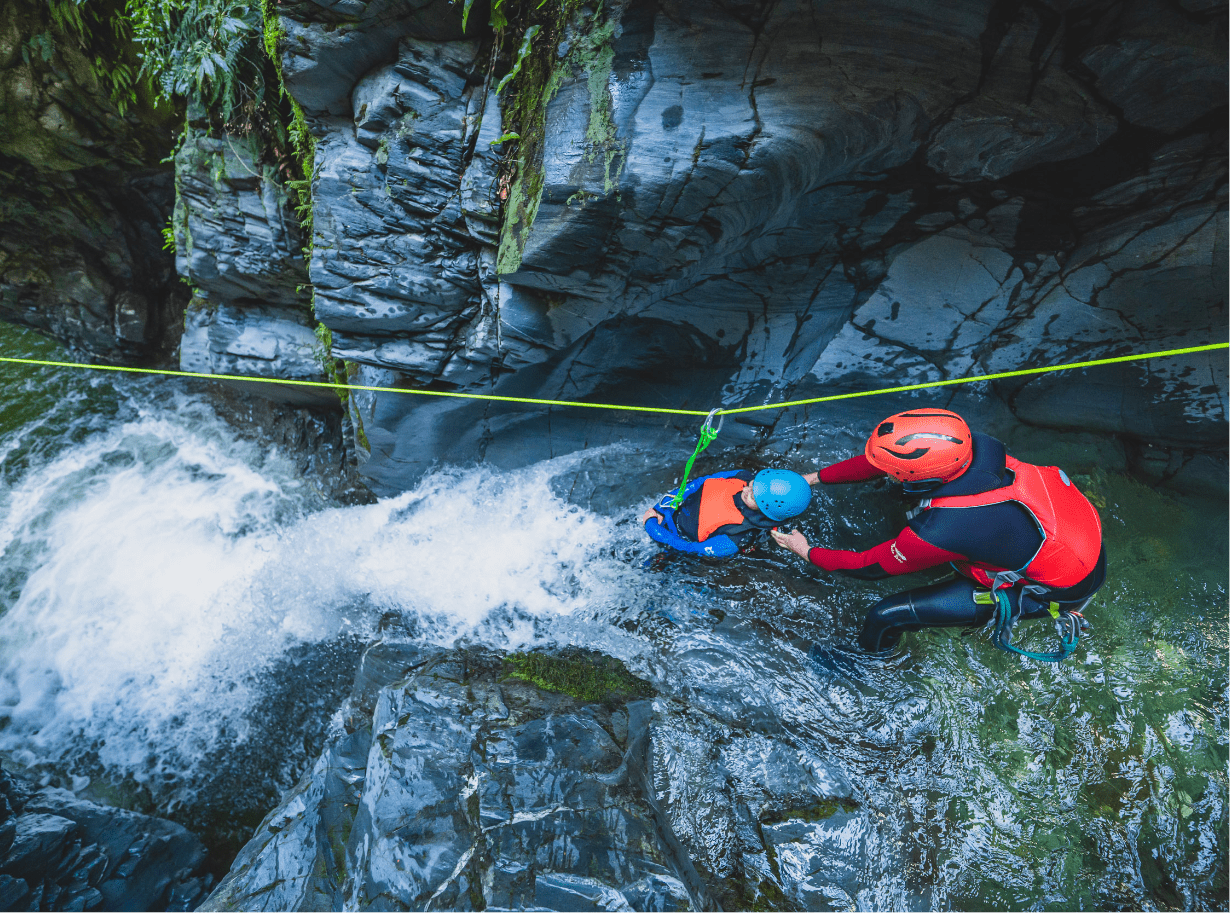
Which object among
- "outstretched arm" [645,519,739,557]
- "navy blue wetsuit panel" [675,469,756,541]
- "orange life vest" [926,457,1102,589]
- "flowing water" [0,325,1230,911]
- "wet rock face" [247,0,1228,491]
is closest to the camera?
"wet rock face" [247,0,1228,491]

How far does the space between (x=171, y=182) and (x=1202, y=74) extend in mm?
7423

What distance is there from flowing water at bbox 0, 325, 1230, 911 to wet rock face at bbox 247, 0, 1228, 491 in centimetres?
92

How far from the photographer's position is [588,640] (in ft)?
11.2

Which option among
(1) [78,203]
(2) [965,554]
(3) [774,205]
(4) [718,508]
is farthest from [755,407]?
(1) [78,203]

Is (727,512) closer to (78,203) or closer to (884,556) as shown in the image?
(884,556)

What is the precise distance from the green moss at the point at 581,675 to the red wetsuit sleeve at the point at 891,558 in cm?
132

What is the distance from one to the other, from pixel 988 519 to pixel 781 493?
0.95 meters

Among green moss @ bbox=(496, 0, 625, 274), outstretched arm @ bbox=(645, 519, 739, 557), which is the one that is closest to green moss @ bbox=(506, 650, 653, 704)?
outstretched arm @ bbox=(645, 519, 739, 557)

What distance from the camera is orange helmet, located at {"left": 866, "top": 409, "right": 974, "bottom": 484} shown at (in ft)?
7.98

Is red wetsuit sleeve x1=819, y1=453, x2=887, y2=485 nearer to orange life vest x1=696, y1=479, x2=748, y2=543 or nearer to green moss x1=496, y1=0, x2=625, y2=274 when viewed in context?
orange life vest x1=696, y1=479, x2=748, y2=543

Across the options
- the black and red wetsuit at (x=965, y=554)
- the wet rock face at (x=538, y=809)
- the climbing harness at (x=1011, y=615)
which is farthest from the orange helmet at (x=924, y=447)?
the wet rock face at (x=538, y=809)

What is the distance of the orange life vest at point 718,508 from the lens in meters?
3.04

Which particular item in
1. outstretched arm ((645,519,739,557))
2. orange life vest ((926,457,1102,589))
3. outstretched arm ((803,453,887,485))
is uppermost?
orange life vest ((926,457,1102,589))

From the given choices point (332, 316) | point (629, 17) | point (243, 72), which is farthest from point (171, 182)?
point (629, 17)
